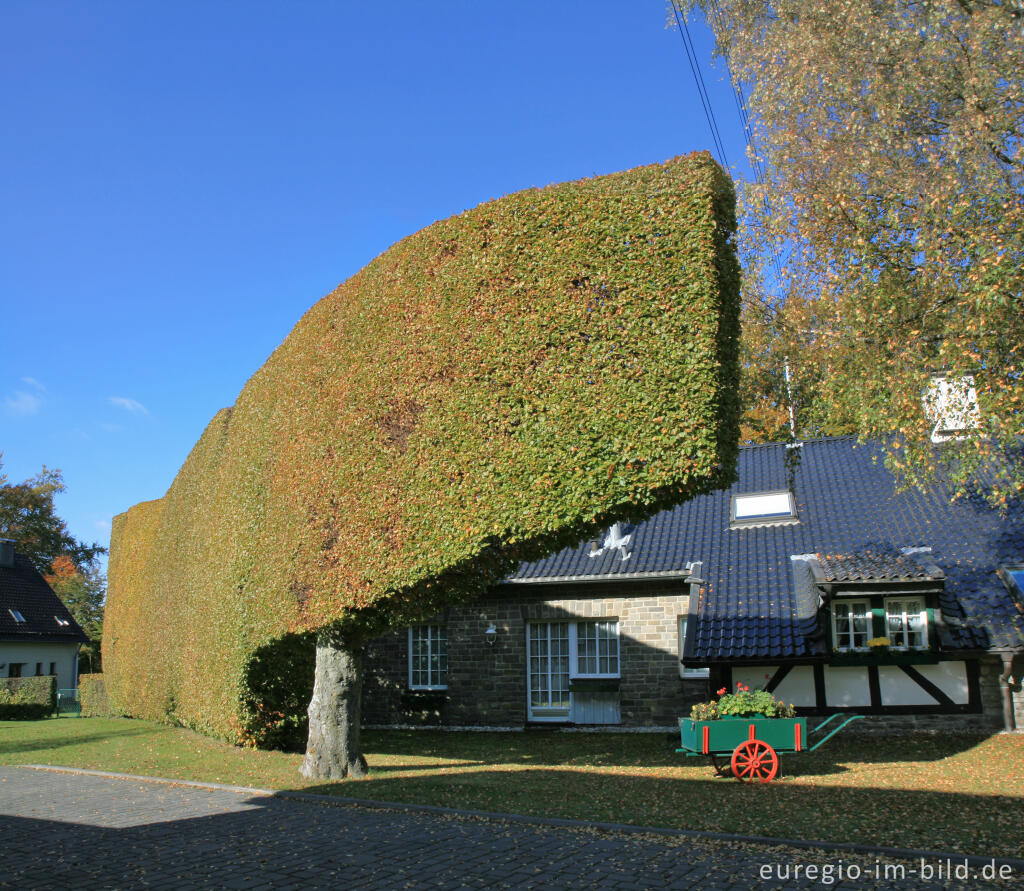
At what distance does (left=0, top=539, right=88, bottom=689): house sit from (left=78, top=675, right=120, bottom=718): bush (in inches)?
215

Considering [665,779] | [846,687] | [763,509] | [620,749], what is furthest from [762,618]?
[665,779]

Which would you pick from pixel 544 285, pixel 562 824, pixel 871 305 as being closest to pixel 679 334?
pixel 544 285

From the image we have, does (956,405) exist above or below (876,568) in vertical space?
above

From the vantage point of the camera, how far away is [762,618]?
43.8ft

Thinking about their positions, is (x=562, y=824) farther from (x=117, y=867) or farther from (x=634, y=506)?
(x=117, y=867)

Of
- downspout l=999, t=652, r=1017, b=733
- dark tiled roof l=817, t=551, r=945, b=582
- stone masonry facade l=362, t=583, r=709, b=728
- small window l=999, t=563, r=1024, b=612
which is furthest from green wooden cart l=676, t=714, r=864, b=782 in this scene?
small window l=999, t=563, r=1024, b=612

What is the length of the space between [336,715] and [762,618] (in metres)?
7.24

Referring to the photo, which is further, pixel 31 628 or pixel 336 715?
pixel 31 628

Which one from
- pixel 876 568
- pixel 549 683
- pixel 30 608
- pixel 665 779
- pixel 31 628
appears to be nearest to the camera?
pixel 665 779

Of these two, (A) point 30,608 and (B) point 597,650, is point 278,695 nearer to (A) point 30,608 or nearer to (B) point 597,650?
(B) point 597,650

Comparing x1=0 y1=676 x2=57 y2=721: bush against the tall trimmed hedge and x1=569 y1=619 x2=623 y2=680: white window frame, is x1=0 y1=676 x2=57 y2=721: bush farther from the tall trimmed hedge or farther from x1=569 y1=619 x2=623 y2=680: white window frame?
x1=569 y1=619 x2=623 y2=680: white window frame

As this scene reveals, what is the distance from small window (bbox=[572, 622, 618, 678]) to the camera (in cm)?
1567

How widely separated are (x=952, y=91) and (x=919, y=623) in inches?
343

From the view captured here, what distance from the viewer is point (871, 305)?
39.3 ft
